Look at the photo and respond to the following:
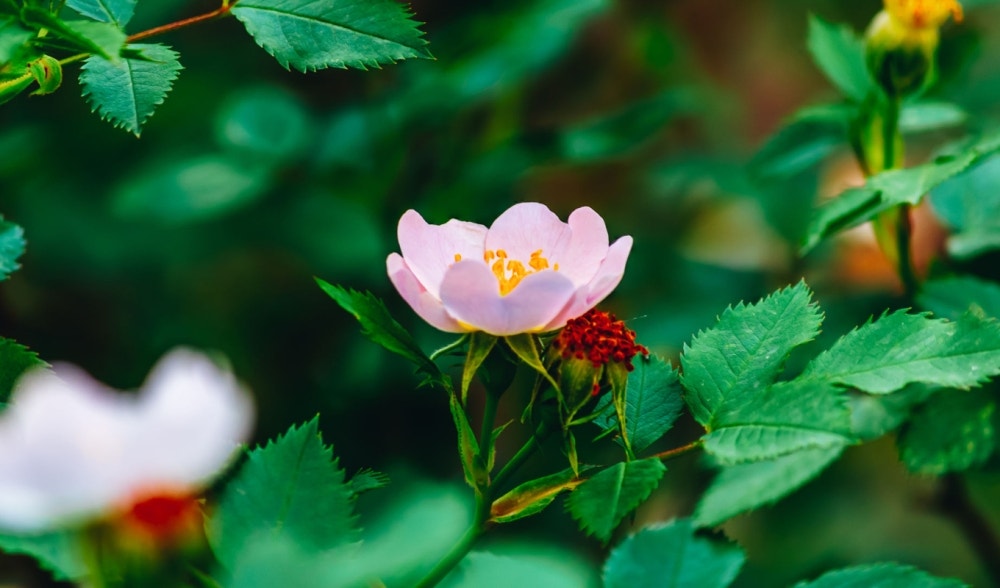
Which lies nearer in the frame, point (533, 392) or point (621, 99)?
point (533, 392)

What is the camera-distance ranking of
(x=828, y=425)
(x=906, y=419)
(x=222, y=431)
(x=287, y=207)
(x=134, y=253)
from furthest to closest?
(x=134, y=253)
(x=287, y=207)
(x=906, y=419)
(x=828, y=425)
(x=222, y=431)

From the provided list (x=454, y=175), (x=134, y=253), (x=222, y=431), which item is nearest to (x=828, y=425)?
(x=222, y=431)

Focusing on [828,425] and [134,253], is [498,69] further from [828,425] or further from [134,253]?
Result: [828,425]

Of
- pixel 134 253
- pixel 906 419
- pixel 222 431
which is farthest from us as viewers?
pixel 134 253

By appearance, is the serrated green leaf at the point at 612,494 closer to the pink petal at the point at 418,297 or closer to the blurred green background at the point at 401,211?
the pink petal at the point at 418,297

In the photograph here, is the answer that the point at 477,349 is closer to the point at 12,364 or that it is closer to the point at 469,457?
the point at 469,457

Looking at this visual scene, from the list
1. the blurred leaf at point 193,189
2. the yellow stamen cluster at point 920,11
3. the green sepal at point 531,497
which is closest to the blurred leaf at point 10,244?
the green sepal at point 531,497

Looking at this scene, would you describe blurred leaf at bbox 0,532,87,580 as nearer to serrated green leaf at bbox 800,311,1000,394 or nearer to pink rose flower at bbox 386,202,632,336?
pink rose flower at bbox 386,202,632,336
